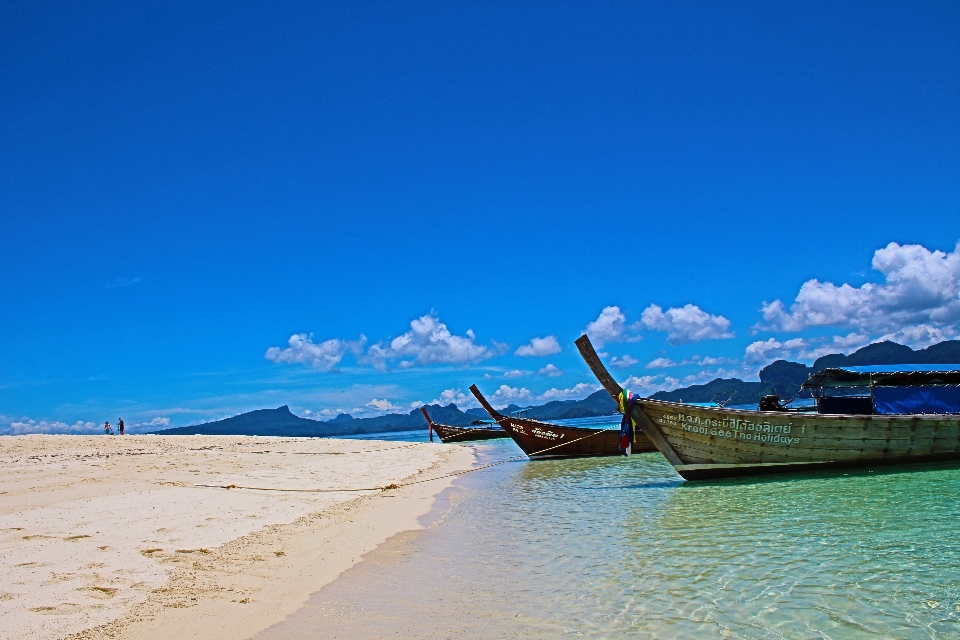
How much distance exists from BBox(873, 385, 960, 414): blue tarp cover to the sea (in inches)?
220

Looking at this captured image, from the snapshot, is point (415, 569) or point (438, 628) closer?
point (438, 628)

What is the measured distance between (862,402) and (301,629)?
690 inches

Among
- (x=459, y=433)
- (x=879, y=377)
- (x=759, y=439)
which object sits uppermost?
(x=879, y=377)

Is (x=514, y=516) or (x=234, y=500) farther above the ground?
(x=234, y=500)

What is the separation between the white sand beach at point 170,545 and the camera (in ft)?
16.3

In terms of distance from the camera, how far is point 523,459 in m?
24.1

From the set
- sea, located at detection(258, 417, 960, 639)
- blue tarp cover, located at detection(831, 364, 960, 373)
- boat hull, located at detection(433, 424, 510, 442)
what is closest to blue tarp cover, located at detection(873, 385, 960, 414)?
blue tarp cover, located at detection(831, 364, 960, 373)

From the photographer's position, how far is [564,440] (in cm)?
2253

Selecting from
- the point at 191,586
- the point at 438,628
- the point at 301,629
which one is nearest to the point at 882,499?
the point at 438,628

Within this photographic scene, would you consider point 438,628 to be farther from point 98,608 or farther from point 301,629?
point 98,608

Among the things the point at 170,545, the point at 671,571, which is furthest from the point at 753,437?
the point at 170,545

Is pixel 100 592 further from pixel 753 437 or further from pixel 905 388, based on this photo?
pixel 905 388

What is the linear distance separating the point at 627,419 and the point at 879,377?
8.54m

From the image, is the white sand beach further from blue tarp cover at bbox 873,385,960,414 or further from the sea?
blue tarp cover at bbox 873,385,960,414
